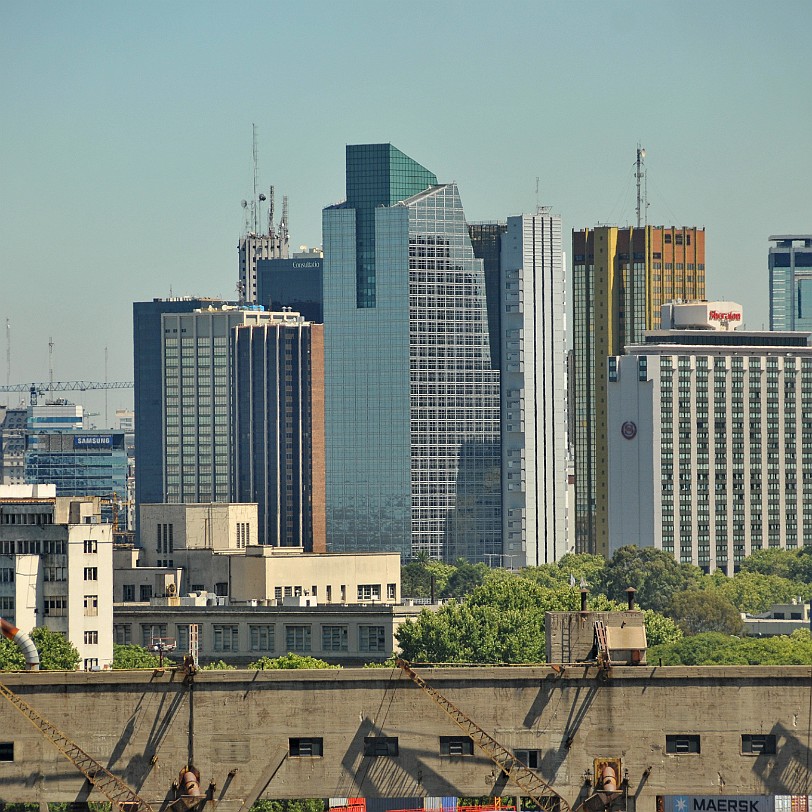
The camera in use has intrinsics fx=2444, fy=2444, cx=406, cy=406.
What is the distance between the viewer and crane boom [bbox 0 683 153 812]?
3241 inches

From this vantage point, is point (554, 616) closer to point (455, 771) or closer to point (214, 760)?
point (455, 771)

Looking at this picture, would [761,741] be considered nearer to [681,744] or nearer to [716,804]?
[681,744]

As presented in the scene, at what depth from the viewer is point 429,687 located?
83.4 meters

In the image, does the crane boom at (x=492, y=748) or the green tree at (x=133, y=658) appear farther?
the green tree at (x=133, y=658)

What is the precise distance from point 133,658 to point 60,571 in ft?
29.4

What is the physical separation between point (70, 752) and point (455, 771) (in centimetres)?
1309

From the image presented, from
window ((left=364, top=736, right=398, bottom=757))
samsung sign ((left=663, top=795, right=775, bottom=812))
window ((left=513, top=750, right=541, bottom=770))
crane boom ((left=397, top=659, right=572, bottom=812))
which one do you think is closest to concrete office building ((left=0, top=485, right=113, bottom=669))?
samsung sign ((left=663, top=795, right=775, bottom=812))

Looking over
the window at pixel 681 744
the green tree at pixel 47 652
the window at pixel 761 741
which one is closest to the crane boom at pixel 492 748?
the window at pixel 681 744

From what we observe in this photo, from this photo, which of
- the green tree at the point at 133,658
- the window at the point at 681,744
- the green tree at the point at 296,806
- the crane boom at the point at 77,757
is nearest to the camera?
the crane boom at the point at 77,757

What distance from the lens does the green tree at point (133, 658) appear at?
180 m

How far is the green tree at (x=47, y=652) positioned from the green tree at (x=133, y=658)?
4578 mm

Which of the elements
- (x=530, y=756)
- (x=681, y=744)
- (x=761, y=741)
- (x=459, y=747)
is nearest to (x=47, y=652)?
(x=459, y=747)

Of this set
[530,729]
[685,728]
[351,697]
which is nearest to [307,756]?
[351,697]

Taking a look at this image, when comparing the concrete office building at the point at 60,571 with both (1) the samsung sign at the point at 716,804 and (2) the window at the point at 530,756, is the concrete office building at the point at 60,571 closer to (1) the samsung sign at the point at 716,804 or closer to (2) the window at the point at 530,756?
(1) the samsung sign at the point at 716,804
